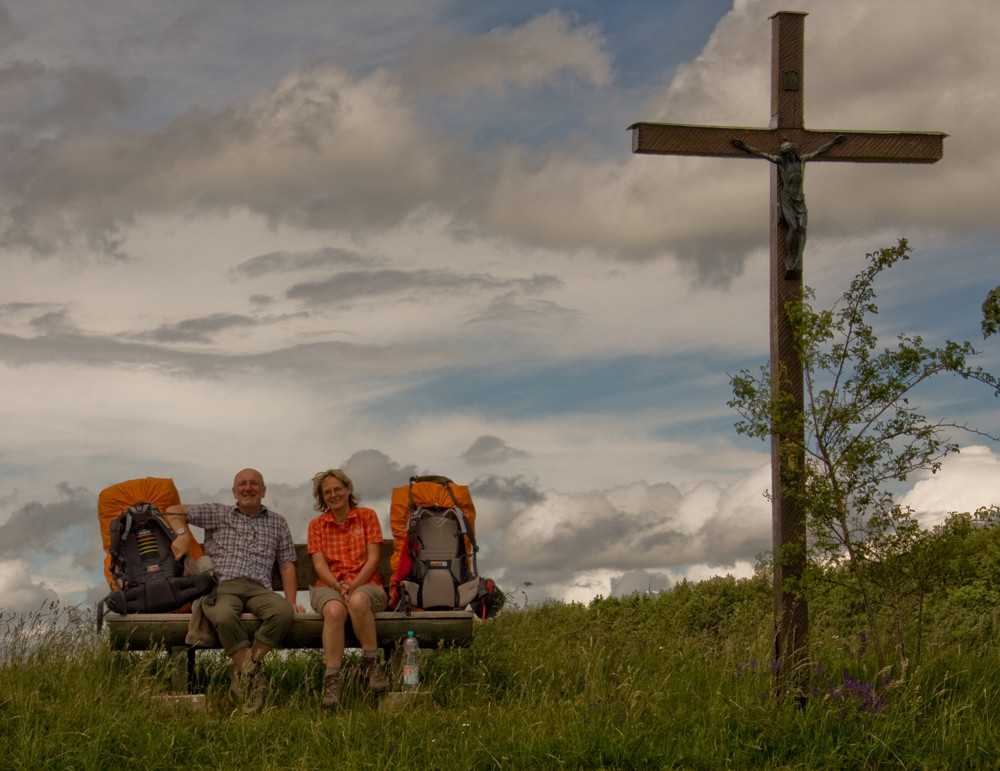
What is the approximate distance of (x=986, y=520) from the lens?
8.41 m

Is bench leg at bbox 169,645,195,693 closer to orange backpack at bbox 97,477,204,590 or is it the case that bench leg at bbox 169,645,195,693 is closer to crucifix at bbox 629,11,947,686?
orange backpack at bbox 97,477,204,590

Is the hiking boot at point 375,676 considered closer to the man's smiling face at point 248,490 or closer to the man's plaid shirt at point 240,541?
the man's plaid shirt at point 240,541

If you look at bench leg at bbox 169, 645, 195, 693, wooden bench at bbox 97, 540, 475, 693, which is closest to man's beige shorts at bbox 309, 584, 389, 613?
wooden bench at bbox 97, 540, 475, 693

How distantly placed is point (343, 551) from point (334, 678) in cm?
106

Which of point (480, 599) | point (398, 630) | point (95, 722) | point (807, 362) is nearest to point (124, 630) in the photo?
point (95, 722)

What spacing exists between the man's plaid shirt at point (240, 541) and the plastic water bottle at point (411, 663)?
1.22 m

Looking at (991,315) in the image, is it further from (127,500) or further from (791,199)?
(127,500)

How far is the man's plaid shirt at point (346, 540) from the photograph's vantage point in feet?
27.9

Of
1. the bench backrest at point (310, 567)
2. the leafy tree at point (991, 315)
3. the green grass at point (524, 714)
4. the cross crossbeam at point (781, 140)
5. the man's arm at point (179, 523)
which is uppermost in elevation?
the cross crossbeam at point (781, 140)

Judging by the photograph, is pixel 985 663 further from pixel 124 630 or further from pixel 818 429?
pixel 124 630

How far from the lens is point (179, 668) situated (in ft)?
26.3

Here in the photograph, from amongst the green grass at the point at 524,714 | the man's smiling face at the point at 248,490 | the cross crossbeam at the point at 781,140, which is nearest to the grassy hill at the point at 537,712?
the green grass at the point at 524,714

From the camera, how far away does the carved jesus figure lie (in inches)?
336

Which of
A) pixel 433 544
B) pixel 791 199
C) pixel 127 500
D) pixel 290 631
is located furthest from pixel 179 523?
pixel 791 199
